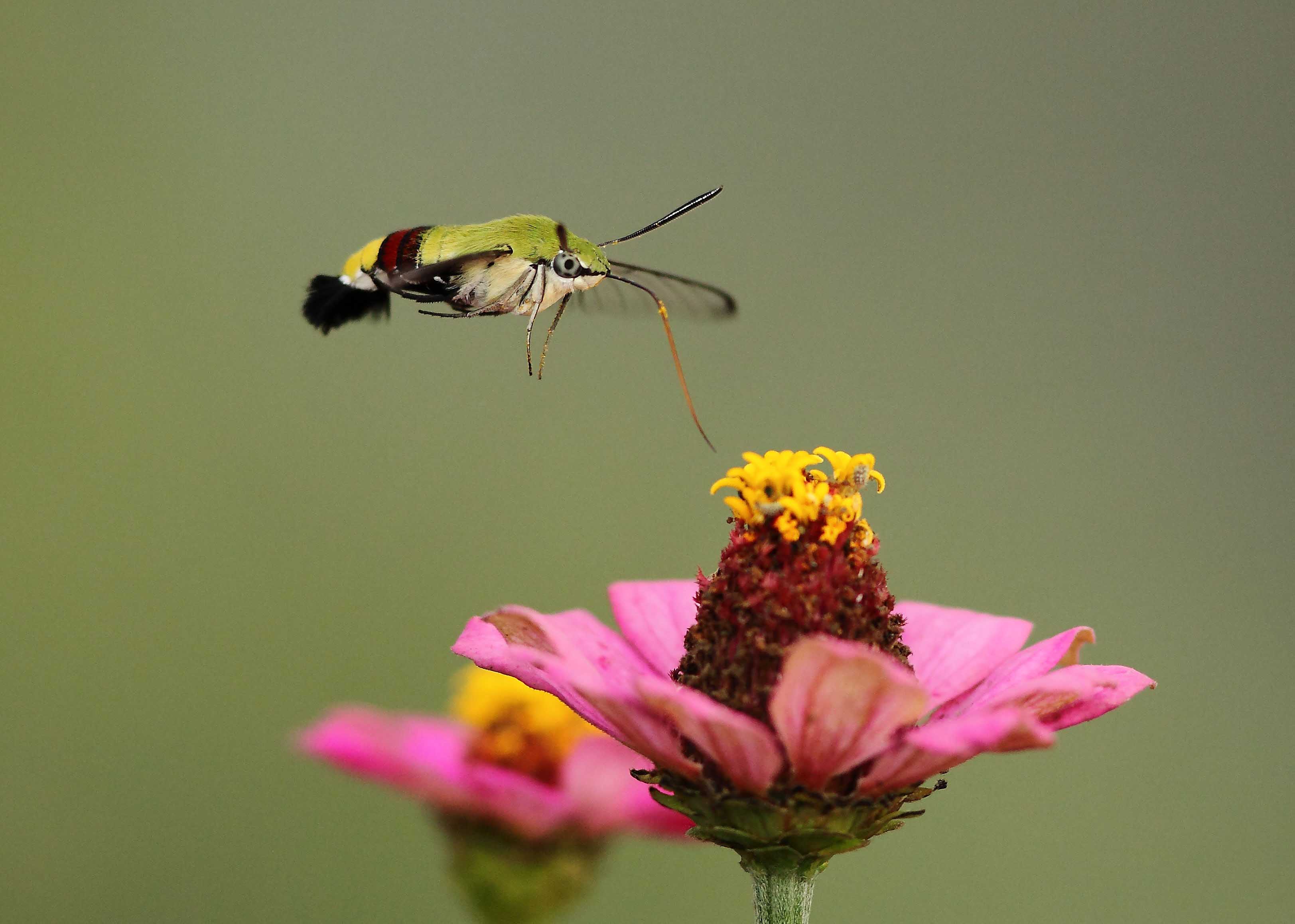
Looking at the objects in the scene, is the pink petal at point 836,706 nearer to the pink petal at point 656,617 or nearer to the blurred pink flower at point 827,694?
the blurred pink flower at point 827,694

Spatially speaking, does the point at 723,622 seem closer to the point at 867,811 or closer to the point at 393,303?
the point at 867,811

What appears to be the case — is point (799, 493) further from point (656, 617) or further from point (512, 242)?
point (512, 242)

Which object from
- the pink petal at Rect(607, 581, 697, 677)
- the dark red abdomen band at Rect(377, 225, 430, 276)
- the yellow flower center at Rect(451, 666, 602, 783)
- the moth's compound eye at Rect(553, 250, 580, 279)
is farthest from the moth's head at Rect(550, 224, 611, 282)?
the yellow flower center at Rect(451, 666, 602, 783)

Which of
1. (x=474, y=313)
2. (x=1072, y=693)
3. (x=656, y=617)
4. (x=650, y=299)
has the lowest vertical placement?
(x=1072, y=693)

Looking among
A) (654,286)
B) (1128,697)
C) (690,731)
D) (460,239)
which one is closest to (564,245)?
(460,239)

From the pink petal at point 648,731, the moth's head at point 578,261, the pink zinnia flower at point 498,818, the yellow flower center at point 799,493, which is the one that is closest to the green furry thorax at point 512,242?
the moth's head at point 578,261

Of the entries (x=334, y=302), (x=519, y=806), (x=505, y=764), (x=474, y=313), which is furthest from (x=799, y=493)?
(x=505, y=764)
